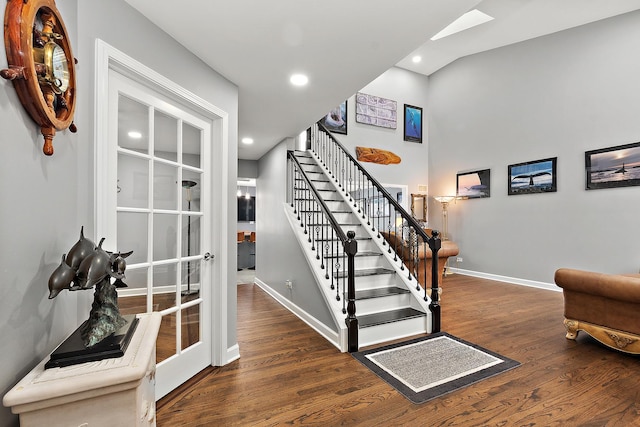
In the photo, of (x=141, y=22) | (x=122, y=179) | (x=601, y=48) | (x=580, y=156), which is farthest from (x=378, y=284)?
(x=601, y=48)

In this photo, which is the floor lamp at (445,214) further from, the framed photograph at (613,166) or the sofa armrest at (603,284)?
the sofa armrest at (603,284)

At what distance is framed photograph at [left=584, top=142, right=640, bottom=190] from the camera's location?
452 centimetres

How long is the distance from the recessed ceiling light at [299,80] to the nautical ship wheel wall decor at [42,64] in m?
1.66

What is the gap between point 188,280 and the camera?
2.33m

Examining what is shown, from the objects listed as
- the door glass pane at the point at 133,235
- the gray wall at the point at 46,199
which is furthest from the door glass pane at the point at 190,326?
the gray wall at the point at 46,199

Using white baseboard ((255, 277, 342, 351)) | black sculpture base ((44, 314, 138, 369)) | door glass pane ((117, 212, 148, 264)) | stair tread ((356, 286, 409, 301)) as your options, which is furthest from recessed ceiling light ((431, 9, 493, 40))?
black sculpture base ((44, 314, 138, 369))

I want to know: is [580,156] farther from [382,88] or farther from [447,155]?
[382,88]

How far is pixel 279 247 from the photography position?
458 cm

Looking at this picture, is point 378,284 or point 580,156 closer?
point 378,284

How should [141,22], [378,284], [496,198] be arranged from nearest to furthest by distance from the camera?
[141,22], [378,284], [496,198]

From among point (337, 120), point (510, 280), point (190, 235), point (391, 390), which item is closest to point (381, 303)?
point (391, 390)

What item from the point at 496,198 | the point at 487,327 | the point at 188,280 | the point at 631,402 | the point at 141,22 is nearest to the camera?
the point at 141,22

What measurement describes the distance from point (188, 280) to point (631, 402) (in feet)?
10.5

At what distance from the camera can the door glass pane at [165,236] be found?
2068 mm
